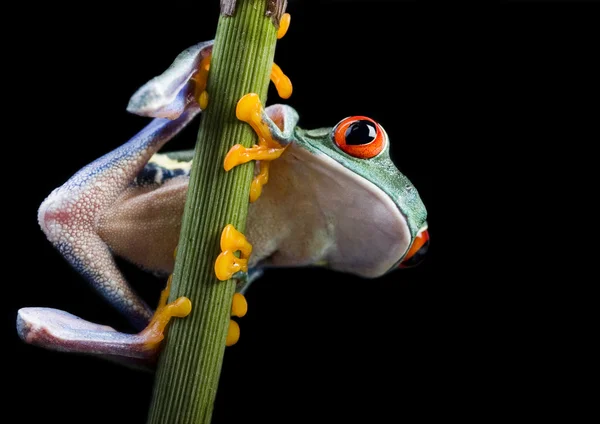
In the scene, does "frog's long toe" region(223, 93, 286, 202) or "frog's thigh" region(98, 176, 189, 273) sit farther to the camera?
"frog's thigh" region(98, 176, 189, 273)

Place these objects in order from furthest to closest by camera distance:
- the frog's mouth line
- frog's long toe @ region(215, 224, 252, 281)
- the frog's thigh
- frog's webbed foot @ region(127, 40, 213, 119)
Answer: the frog's thigh, the frog's mouth line, frog's long toe @ region(215, 224, 252, 281), frog's webbed foot @ region(127, 40, 213, 119)

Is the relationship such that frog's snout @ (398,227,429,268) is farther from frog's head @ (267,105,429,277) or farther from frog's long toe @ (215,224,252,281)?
frog's long toe @ (215,224,252,281)

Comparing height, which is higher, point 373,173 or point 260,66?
point 260,66

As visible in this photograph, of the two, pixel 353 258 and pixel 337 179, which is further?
pixel 353 258

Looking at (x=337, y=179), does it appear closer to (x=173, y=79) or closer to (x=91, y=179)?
(x=173, y=79)

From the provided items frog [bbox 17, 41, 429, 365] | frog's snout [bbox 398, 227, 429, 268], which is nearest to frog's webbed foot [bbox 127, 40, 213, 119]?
frog [bbox 17, 41, 429, 365]

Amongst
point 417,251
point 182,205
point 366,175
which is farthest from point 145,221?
point 417,251

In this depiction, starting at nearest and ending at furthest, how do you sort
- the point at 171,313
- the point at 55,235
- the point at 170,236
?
the point at 171,313
the point at 55,235
the point at 170,236

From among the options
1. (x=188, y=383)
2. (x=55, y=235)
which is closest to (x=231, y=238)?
(x=188, y=383)
